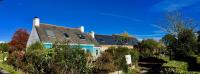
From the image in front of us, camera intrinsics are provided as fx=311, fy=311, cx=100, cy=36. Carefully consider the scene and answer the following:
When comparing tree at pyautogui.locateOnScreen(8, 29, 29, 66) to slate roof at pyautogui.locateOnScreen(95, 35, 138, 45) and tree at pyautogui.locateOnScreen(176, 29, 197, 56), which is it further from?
tree at pyautogui.locateOnScreen(176, 29, 197, 56)

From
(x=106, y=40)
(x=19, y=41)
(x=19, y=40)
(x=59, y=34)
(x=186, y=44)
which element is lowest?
(x=186, y=44)

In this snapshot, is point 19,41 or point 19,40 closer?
point 19,41

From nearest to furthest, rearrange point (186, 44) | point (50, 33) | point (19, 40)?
point (186, 44) < point (50, 33) < point (19, 40)

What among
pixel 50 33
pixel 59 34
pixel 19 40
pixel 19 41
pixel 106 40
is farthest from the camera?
pixel 106 40

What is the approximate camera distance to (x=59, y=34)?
1806 inches

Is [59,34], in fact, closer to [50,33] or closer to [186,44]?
[50,33]

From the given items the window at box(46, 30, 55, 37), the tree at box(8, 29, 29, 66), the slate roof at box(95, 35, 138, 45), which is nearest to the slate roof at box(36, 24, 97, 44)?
the window at box(46, 30, 55, 37)

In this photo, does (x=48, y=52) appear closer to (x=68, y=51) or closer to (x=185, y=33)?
(x=68, y=51)

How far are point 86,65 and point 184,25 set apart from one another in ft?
118

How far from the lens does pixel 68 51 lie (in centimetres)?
1923

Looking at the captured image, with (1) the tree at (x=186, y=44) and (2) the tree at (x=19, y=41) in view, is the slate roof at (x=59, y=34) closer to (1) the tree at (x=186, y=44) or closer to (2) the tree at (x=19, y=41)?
(2) the tree at (x=19, y=41)

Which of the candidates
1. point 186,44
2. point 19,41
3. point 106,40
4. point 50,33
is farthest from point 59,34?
point 106,40

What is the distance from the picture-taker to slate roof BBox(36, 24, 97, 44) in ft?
138

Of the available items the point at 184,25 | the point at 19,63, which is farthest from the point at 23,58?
the point at 184,25
